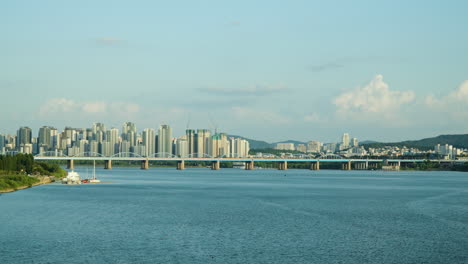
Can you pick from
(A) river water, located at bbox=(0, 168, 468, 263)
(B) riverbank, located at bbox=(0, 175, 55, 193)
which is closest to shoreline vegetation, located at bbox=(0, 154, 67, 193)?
(B) riverbank, located at bbox=(0, 175, 55, 193)

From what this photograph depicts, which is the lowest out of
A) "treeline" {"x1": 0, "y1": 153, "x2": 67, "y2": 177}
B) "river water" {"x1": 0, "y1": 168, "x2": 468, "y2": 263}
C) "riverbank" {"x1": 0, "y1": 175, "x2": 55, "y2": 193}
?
"river water" {"x1": 0, "y1": 168, "x2": 468, "y2": 263}

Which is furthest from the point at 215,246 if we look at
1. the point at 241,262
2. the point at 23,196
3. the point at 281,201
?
the point at 23,196

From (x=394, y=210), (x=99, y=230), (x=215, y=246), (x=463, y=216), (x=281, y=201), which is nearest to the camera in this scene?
(x=215, y=246)

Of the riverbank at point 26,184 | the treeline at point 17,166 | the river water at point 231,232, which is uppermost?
the treeline at point 17,166

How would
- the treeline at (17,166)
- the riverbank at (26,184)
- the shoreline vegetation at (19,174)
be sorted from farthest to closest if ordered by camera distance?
the treeline at (17,166)
the shoreline vegetation at (19,174)
the riverbank at (26,184)

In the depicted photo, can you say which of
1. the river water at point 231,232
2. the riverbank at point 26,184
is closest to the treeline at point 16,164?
the riverbank at point 26,184

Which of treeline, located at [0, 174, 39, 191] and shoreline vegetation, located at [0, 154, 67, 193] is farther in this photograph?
shoreline vegetation, located at [0, 154, 67, 193]

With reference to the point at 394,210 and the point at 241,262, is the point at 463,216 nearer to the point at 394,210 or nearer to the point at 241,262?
the point at 394,210

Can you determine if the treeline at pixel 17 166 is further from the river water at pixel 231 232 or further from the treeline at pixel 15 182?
the river water at pixel 231 232

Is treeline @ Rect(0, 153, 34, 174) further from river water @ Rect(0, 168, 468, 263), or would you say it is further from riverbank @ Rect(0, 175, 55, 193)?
river water @ Rect(0, 168, 468, 263)

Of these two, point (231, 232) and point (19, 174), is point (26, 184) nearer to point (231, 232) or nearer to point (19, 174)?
point (19, 174)

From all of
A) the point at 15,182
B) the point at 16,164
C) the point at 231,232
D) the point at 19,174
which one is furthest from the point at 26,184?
the point at 231,232
